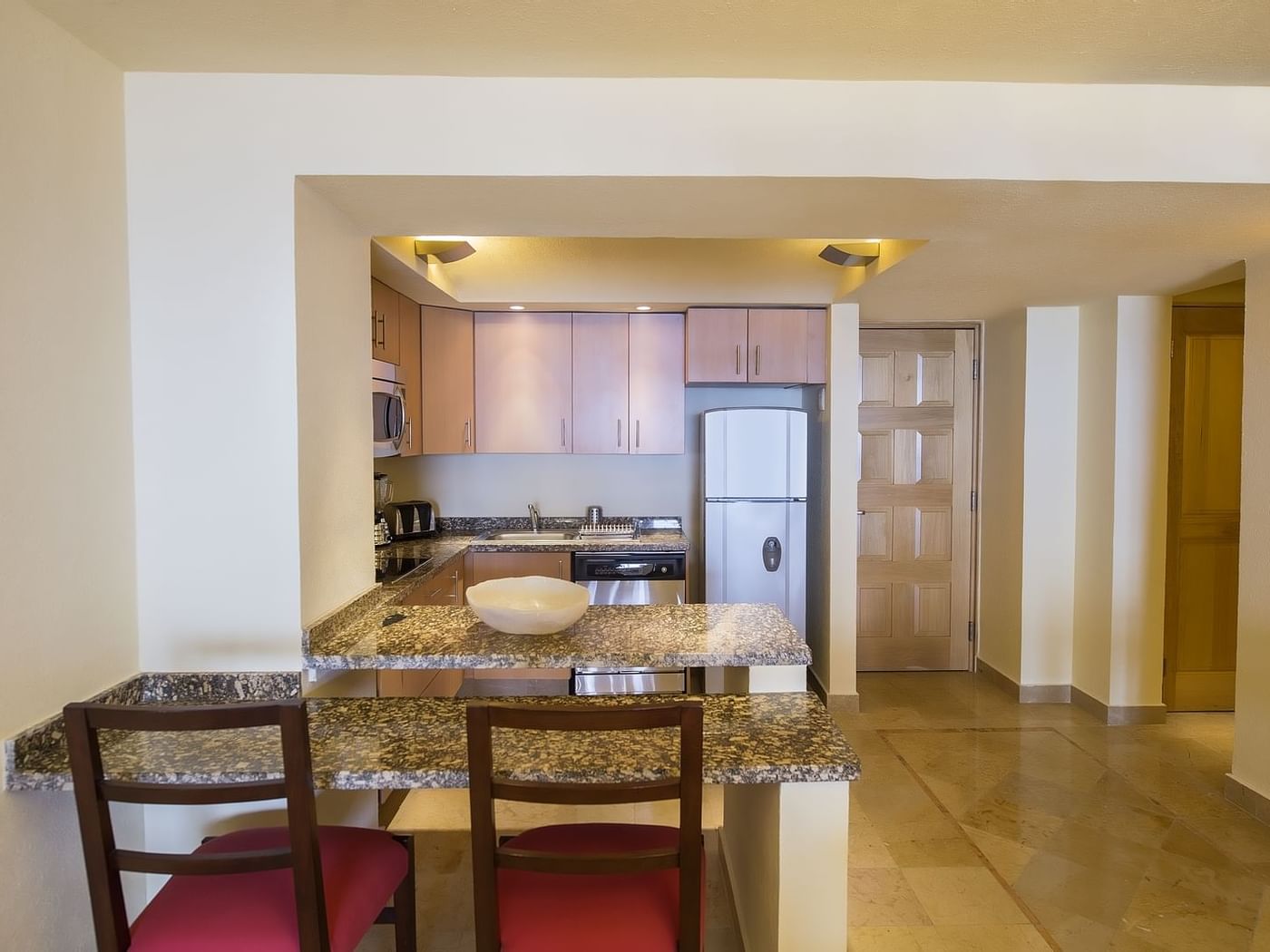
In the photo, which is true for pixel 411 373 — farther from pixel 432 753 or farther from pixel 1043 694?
pixel 1043 694

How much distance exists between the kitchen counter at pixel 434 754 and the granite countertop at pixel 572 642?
0.15 m

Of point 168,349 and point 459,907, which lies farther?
point 459,907

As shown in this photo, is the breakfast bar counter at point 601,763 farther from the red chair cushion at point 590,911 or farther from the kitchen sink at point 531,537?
the kitchen sink at point 531,537

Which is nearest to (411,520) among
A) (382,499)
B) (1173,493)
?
(382,499)

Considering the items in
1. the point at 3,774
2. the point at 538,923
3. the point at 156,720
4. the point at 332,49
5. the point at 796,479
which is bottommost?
the point at 538,923

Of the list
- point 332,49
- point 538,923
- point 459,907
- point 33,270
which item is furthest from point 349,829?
point 332,49

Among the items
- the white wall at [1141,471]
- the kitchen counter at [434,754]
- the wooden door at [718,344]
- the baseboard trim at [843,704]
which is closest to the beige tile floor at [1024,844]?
the baseboard trim at [843,704]

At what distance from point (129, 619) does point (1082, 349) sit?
14.6ft

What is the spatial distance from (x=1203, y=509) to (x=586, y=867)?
4076 millimetres

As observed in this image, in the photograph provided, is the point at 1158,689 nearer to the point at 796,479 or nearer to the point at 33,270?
the point at 796,479

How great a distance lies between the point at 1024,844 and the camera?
8.86 ft

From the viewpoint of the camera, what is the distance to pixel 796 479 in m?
4.22

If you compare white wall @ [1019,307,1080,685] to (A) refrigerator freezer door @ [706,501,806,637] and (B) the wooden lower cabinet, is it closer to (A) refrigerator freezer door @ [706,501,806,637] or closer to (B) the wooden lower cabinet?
(A) refrigerator freezer door @ [706,501,806,637]

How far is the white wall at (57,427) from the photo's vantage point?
1547 millimetres
